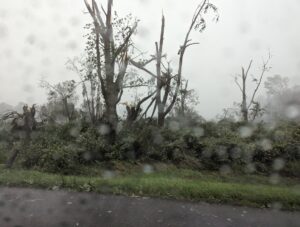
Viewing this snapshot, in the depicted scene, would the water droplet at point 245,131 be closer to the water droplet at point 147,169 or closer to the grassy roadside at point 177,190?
the water droplet at point 147,169

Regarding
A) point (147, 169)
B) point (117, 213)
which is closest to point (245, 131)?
point (147, 169)

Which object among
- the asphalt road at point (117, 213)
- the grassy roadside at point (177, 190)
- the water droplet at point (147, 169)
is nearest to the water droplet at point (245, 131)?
the water droplet at point (147, 169)

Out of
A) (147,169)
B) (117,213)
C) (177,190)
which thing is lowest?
(117,213)

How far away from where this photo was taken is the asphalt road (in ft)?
20.1

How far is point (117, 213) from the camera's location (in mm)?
6543

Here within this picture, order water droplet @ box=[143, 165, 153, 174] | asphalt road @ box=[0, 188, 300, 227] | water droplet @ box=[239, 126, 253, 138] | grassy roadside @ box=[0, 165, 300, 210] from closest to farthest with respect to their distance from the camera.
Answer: asphalt road @ box=[0, 188, 300, 227], grassy roadside @ box=[0, 165, 300, 210], water droplet @ box=[143, 165, 153, 174], water droplet @ box=[239, 126, 253, 138]

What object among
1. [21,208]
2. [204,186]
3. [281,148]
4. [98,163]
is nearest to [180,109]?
[281,148]

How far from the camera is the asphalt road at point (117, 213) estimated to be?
6.12 meters

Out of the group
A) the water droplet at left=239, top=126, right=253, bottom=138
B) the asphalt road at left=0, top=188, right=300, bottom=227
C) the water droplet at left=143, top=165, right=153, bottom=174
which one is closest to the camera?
the asphalt road at left=0, top=188, right=300, bottom=227

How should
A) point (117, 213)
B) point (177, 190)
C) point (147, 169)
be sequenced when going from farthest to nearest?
point (147, 169), point (177, 190), point (117, 213)

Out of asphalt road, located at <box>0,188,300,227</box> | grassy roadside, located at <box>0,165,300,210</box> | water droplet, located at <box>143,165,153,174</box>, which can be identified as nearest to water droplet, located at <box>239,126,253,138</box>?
water droplet, located at <box>143,165,153,174</box>

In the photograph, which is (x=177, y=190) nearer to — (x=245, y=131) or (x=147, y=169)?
(x=147, y=169)

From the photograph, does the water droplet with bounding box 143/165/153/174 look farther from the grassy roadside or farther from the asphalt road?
the asphalt road

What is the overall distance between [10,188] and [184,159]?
6.78m
